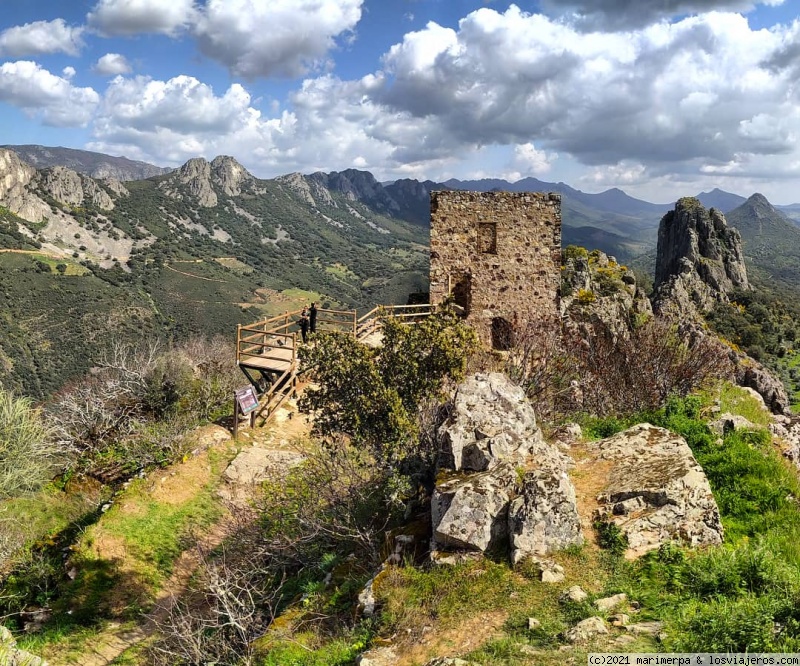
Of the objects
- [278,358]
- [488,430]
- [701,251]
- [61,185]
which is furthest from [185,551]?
[61,185]

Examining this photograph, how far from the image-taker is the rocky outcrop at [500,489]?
537cm

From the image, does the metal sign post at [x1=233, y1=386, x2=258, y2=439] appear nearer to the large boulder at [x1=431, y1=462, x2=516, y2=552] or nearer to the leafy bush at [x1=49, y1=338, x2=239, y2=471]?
the leafy bush at [x1=49, y1=338, x2=239, y2=471]

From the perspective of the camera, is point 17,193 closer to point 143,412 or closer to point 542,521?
point 143,412

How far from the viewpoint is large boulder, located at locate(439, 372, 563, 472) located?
648cm

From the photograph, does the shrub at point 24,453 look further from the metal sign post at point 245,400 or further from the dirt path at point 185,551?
the metal sign post at point 245,400

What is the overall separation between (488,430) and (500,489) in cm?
111

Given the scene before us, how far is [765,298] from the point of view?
7294 centimetres

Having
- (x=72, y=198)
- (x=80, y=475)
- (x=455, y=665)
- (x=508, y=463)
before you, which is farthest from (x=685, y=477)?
(x=72, y=198)

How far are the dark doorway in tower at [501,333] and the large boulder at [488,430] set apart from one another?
8.69 metres

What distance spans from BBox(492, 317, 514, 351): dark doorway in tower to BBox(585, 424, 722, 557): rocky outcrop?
8.94 meters

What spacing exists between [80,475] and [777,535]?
46.6 feet

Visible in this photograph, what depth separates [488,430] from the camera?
6789 millimetres

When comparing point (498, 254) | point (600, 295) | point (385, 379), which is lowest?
point (385, 379)

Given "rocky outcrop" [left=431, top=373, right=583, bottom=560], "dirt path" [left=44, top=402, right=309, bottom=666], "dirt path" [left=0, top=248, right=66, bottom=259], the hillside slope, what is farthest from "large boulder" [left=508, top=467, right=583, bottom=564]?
"dirt path" [left=0, top=248, right=66, bottom=259]
